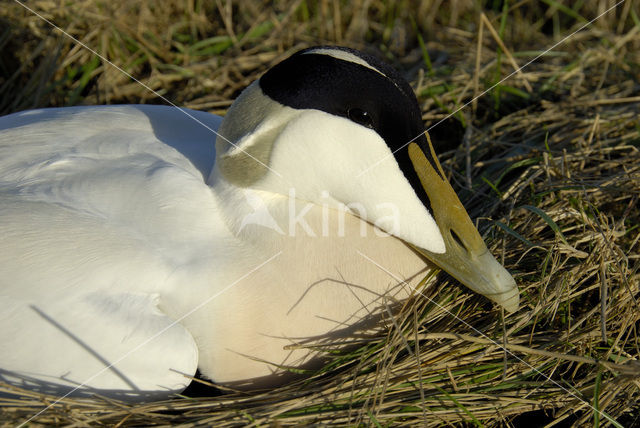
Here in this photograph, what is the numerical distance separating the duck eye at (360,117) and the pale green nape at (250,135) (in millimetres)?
151

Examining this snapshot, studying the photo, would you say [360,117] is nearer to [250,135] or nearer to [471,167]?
[250,135]

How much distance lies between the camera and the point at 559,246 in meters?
2.09

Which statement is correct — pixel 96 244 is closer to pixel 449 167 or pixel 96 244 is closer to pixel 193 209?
pixel 193 209

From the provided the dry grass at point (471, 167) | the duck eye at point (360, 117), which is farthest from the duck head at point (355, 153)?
the dry grass at point (471, 167)

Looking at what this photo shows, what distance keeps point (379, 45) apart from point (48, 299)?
8.46 ft

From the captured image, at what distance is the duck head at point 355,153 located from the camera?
1.74 m

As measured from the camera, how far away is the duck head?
174 centimetres

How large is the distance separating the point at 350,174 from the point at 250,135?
29 centimetres

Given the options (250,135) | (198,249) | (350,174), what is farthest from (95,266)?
(350,174)

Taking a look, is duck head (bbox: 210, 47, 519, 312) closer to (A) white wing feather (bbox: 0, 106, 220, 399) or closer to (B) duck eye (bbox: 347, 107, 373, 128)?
(B) duck eye (bbox: 347, 107, 373, 128)

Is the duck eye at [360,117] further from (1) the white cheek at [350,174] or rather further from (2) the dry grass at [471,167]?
(2) the dry grass at [471,167]

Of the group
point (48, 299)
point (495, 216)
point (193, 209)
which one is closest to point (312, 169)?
point (193, 209)

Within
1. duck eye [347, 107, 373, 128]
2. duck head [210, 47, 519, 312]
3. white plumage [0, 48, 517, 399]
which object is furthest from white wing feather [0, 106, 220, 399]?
duck eye [347, 107, 373, 128]

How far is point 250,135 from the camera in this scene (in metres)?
1.81
